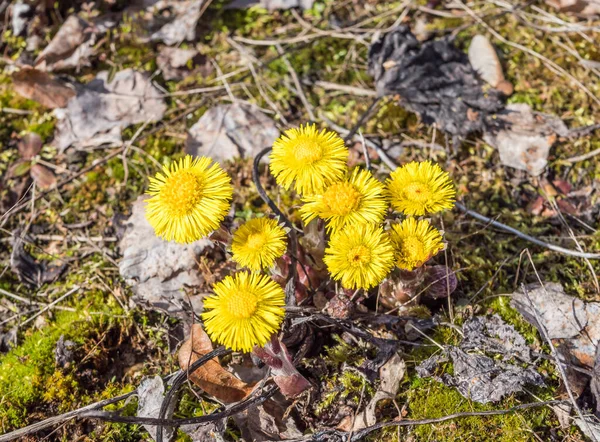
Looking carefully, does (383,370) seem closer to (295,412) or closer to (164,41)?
(295,412)

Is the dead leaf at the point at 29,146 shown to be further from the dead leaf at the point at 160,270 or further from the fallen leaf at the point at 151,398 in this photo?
the fallen leaf at the point at 151,398

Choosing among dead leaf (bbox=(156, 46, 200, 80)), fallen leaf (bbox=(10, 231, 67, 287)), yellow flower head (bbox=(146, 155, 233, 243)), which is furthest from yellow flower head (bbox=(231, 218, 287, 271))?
dead leaf (bbox=(156, 46, 200, 80))

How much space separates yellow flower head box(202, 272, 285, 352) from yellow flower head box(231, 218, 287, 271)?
0.16 meters

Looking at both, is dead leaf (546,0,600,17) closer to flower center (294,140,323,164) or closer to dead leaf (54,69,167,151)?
flower center (294,140,323,164)

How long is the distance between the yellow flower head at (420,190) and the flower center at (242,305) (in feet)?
2.46

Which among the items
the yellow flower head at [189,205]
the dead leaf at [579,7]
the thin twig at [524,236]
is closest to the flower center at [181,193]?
the yellow flower head at [189,205]

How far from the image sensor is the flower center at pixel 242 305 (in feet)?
5.99

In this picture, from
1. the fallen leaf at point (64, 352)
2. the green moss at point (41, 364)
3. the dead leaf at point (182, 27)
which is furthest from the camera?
the dead leaf at point (182, 27)

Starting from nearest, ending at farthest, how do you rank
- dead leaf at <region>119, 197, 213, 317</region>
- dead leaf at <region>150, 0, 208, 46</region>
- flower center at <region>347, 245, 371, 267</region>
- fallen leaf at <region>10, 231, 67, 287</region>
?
flower center at <region>347, 245, 371, 267</region> < dead leaf at <region>119, 197, 213, 317</region> < fallen leaf at <region>10, 231, 67, 287</region> < dead leaf at <region>150, 0, 208, 46</region>

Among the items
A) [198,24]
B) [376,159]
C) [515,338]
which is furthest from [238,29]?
[515,338]

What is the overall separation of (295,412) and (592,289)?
66.8 inches

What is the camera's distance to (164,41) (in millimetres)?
4000

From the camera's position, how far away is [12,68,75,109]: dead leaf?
3629mm

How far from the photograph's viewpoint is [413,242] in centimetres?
211
